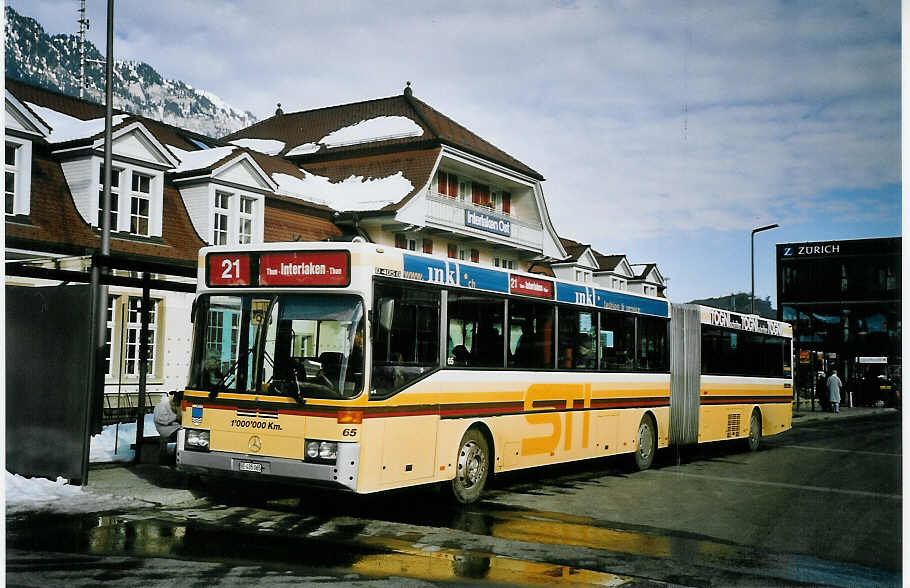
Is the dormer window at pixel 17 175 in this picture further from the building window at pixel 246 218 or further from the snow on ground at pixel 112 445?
the building window at pixel 246 218

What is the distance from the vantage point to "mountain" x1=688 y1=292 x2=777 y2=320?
13.6 metres

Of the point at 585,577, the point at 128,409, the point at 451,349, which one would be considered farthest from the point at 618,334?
the point at 128,409

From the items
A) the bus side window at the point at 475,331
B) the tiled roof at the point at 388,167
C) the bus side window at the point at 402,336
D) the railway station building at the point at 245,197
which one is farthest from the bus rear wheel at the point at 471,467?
the tiled roof at the point at 388,167

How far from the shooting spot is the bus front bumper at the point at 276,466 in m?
8.20

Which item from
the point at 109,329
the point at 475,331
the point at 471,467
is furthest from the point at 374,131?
the point at 471,467

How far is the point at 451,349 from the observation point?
946 cm

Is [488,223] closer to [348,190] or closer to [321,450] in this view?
[348,190]

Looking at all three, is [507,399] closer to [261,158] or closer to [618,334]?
[618,334]

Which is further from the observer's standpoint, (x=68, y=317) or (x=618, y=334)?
(x=618, y=334)

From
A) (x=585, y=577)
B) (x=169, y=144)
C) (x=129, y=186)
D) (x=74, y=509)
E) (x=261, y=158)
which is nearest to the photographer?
(x=585, y=577)

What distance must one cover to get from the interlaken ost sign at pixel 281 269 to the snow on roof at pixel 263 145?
12.7 meters

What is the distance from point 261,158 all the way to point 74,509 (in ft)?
45.5

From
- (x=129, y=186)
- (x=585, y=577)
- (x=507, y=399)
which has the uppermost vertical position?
(x=129, y=186)

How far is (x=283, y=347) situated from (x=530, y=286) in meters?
3.34
